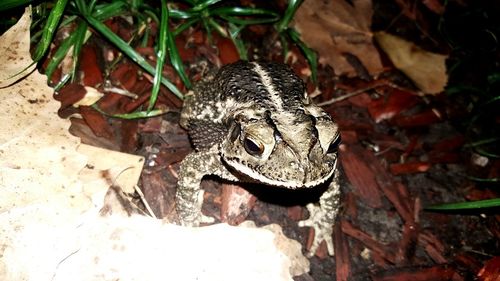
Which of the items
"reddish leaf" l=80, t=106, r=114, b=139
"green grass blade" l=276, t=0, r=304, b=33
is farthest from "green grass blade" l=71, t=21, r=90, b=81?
"green grass blade" l=276, t=0, r=304, b=33

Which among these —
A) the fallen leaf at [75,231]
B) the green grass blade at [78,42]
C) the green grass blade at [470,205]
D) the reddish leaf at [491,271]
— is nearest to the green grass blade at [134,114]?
the green grass blade at [78,42]

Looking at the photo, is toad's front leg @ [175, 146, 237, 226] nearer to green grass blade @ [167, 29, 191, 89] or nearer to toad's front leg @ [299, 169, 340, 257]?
toad's front leg @ [299, 169, 340, 257]

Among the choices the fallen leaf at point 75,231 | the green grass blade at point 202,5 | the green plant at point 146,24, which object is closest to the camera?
the fallen leaf at point 75,231

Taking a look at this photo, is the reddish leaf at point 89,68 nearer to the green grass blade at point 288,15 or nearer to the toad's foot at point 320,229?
the green grass blade at point 288,15

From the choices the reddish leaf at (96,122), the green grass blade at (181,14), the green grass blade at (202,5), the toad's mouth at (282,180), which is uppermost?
the green grass blade at (202,5)

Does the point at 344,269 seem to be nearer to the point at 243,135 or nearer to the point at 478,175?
the point at 243,135

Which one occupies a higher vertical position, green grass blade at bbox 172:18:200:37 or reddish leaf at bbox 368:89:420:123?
green grass blade at bbox 172:18:200:37
